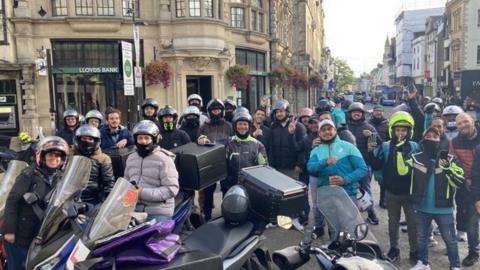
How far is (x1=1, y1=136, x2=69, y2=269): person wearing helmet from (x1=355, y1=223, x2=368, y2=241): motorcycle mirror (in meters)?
2.73

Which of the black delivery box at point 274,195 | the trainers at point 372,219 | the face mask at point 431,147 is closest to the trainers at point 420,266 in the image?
the face mask at point 431,147

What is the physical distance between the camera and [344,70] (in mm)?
122750

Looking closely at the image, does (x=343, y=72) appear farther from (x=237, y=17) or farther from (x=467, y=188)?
(x=467, y=188)

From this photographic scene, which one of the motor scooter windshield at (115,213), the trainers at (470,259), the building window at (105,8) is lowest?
the trainers at (470,259)

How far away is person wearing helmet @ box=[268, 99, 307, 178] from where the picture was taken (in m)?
6.57

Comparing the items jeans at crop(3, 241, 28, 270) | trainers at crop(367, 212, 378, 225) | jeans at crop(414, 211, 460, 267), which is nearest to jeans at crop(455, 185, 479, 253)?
jeans at crop(414, 211, 460, 267)

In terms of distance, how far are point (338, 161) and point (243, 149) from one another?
4.60 ft

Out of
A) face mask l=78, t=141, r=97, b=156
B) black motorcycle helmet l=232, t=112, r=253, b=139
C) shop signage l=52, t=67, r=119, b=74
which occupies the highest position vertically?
shop signage l=52, t=67, r=119, b=74

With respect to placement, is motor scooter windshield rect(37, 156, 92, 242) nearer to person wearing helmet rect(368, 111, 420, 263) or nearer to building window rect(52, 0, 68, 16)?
person wearing helmet rect(368, 111, 420, 263)

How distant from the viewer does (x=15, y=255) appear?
412 cm

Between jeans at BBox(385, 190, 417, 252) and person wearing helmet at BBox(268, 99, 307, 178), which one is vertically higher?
person wearing helmet at BBox(268, 99, 307, 178)

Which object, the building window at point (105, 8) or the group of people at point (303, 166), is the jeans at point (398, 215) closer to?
the group of people at point (303, 166)

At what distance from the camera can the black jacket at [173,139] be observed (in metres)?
6.38

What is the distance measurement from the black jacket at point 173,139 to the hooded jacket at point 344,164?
215 centimetres
